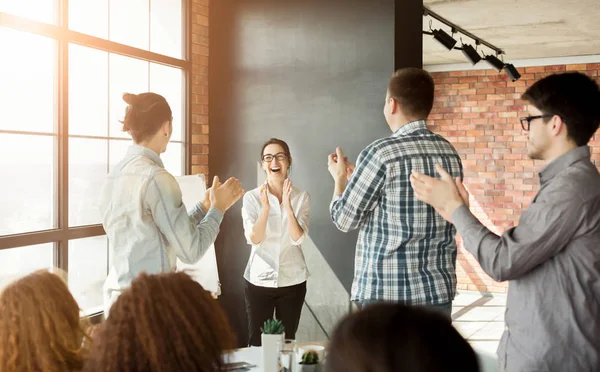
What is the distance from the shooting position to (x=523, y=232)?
1825 mm

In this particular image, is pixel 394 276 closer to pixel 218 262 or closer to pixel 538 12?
pixel 218 262

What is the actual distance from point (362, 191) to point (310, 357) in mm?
579

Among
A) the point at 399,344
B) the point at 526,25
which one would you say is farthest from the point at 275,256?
the point at 526,25

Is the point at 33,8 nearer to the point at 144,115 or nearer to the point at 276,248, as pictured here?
the point at 144,115

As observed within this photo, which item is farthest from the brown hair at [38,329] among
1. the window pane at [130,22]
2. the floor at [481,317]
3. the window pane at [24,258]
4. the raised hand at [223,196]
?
the floor at [481,317]

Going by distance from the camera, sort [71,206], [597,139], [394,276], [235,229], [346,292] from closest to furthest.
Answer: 1. [394,276]
2. [71,206]
3. [346,292]
4. [235,229]
5. [597,139]

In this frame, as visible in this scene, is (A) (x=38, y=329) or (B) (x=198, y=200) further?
(B) (x=198, y=200)

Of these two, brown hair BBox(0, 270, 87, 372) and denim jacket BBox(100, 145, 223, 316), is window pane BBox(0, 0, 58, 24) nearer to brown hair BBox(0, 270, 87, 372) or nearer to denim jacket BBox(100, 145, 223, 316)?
denim jacket BBox(100, 145, 223, 316)

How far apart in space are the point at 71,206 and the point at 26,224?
31 cm

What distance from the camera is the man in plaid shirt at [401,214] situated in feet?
7.24

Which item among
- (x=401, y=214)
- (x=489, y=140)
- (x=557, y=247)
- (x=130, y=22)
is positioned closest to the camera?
(x=557, y=247)

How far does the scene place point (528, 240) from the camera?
5.90ft

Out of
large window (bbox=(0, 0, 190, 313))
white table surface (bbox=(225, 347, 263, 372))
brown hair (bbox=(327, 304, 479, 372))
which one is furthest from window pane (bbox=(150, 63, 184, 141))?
brown hair (bbox=(327, 304, 479, 372))

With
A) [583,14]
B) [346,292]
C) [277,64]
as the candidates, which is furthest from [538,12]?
[346,292]
